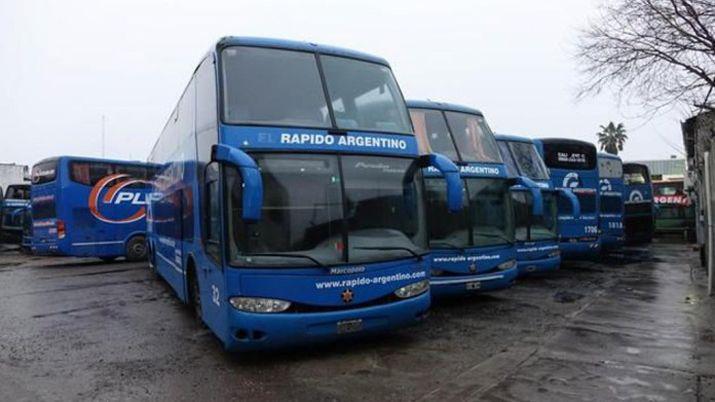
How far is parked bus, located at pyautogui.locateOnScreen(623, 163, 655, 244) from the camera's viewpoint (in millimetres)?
22656

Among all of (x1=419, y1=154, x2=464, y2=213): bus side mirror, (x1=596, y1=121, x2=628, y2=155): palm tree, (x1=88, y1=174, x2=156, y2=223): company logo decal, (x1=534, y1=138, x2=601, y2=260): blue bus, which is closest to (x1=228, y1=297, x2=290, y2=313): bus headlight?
(x1=419, y1=154, x2=464, y2=213): bus side mirror

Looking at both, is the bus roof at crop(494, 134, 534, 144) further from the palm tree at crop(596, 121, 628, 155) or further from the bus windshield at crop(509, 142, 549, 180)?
the palm tree at crop(596, 121, 628, 155)

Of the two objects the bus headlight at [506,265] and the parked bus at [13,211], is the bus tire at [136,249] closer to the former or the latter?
the parked bus at [13,211]

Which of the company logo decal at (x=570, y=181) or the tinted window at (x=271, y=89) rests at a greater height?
the tinted window at (x=271, y=89)

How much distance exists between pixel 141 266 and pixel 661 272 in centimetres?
1510

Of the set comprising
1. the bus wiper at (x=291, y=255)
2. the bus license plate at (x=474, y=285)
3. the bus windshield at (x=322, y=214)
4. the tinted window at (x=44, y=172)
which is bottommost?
the bus license plate at (x=474, y=285)

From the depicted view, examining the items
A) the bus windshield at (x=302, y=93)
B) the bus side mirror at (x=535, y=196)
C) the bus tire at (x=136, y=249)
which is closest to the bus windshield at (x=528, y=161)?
the bus side mirror at (x=535, y=196)

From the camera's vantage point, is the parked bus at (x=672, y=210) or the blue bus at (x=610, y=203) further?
the parked bus at (x=672, y=210)

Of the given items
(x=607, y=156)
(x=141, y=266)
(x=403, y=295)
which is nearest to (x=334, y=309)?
(x=403, y=295)

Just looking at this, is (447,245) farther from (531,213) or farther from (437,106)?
(531,213)

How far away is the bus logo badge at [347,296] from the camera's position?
6.01 meters

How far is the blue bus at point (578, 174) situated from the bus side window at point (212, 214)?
11595mm

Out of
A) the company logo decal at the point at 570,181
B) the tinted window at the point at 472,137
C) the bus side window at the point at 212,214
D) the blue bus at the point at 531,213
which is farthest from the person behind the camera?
the company logo decal at the point at 570,181

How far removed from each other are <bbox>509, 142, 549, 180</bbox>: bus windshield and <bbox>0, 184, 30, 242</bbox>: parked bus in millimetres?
A: 21903
